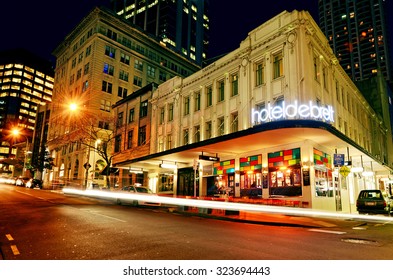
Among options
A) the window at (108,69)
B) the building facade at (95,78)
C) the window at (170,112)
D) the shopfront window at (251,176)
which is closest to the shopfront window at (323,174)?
the shopfront window at (251,176)

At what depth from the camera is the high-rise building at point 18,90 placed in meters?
141

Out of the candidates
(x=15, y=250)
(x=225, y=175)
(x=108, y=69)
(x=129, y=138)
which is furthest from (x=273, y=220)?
(x=108, y=69)

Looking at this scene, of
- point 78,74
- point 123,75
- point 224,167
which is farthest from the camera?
point 78,74

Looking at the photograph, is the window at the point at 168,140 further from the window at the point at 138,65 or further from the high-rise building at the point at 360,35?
the high-rise building at the point at 360,35

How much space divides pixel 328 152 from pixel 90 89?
43016 millimetres

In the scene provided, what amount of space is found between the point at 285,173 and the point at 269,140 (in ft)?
8.99

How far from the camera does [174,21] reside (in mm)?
98625

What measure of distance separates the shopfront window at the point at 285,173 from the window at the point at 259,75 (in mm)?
6078

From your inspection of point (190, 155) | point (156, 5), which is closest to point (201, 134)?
point (190, 155)

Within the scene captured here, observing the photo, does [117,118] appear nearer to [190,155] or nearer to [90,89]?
[90,89]

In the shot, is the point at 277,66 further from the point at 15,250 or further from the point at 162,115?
the point at 15,250

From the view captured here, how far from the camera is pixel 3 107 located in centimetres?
14238

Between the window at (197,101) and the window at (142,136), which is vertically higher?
the window at (197,101)

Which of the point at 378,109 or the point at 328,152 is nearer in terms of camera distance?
the point at 328,152
